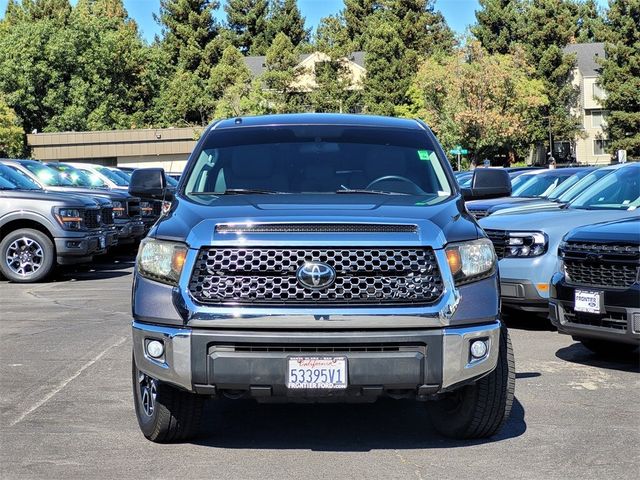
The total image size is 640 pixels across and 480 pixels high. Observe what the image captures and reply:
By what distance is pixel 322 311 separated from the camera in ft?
17.2

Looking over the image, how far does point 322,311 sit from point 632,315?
3.29m

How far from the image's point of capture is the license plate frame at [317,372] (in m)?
5.21

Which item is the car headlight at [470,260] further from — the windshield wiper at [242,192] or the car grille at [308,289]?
the windshield wiper at [242,192]

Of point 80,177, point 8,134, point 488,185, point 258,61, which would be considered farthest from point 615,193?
point 258,61

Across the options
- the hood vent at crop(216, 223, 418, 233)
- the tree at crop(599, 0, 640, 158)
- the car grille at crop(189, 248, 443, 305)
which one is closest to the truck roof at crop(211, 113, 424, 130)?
the hood vent at crop(216, 223, 418, 233)

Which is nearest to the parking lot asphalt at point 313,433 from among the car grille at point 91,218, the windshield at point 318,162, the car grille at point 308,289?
the car grille at point 308,289

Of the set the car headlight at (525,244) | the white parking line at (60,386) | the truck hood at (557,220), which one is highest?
the truck hood at (557,220)

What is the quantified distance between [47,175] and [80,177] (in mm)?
1522

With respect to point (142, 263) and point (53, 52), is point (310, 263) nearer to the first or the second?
point (142, 263)

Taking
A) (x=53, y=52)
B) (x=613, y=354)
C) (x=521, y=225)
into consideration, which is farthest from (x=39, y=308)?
(x=53, y=52)

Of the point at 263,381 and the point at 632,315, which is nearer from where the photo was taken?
the point at 263,381

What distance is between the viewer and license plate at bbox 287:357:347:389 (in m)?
5.21

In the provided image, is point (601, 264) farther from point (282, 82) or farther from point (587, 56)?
point (587, 56)

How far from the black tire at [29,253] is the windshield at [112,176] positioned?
779 centimetres
